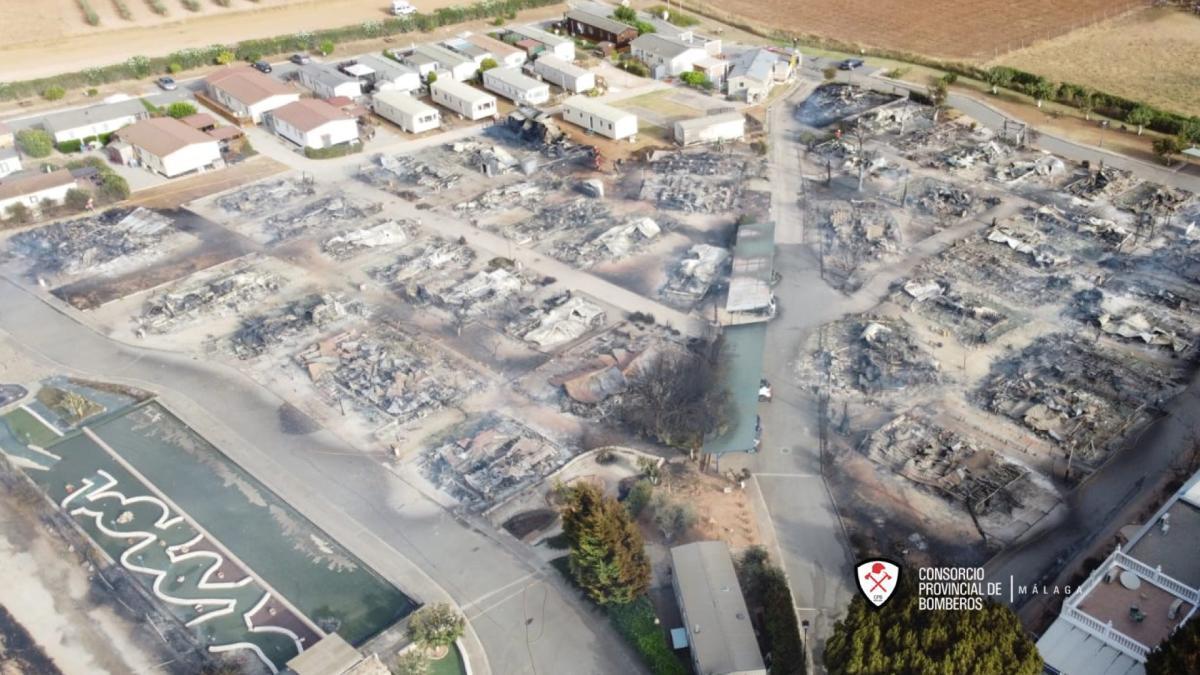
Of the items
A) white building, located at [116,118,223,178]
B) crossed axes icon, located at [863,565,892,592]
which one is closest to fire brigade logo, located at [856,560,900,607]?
crossed axes icon, located at [863,565,892,592]

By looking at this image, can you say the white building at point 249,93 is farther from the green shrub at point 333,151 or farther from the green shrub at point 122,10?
the green shrub at point 122,10

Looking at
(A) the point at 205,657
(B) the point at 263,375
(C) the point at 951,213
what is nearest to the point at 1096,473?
(C) the point at 951,213

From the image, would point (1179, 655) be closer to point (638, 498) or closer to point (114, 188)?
point (638, 498)

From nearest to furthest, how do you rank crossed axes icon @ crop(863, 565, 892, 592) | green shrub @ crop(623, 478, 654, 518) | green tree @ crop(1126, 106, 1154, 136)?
crossed axes icon @ crop(863, 565, 892, 592) < green shrub @ crop(623, 478, 654, 518) < green tree @ crop(1126, 106, 1154, 136)

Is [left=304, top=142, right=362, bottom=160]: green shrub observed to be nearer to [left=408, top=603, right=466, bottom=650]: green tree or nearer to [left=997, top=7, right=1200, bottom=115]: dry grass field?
[left=408, top=603, right=466, bottom=650]: green tree

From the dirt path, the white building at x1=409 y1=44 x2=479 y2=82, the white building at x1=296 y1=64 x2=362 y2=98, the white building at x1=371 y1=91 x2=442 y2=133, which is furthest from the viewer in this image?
the dirt path

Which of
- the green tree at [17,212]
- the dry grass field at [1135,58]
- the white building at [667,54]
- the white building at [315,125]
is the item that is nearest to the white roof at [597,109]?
the white building at [667,54]

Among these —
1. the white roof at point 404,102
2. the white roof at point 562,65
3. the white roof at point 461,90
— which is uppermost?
the white roof at point 562,65
